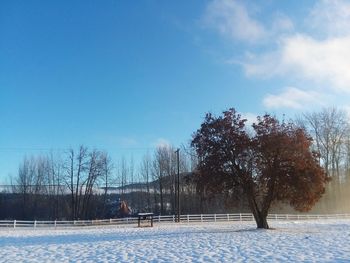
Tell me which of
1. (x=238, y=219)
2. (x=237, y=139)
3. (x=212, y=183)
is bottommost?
(x=238, y=219)

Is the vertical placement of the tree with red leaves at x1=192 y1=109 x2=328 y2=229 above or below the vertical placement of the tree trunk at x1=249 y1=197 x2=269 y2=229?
above

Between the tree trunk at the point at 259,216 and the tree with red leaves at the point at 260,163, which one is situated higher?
the tree with red leaves at the point at 260,163

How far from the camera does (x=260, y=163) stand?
A: 30.1m

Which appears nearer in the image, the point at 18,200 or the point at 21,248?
the point at 21,248

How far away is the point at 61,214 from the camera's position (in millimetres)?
84312

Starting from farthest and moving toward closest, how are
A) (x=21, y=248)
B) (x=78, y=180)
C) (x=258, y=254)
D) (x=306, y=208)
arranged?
(x=78, y=180) < (x=306, y=208) < (x=21, y=248) < (x=258, y=254)

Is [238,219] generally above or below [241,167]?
below

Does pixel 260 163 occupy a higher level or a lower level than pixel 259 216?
higher

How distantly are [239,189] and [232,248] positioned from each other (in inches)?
567

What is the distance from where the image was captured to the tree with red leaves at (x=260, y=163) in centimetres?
2920

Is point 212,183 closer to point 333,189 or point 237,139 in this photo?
point 237,139

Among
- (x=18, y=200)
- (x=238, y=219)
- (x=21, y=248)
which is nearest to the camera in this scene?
(x=21, y=248)

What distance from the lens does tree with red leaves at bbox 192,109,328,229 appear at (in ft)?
95.8

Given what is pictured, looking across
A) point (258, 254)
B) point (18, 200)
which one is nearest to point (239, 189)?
point (258, 254)
